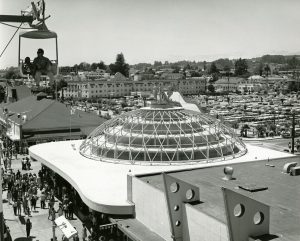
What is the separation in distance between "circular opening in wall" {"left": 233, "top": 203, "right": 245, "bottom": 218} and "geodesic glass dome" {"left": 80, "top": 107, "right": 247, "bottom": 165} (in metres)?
16.6

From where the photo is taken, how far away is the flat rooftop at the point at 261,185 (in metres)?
16.2

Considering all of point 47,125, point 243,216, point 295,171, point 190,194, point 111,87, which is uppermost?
point 111,87

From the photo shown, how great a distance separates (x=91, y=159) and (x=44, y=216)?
6.98m

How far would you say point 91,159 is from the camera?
3316 centimetres

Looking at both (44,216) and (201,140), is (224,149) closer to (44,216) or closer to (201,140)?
(201,140)

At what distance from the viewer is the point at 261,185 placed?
73.4 ft

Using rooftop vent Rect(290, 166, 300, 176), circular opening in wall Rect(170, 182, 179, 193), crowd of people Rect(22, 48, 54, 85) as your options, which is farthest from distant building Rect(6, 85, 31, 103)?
crowd of people Rect(22, 48, 54, 85)

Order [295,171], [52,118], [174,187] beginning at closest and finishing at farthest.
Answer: [174,187] < [295,171] < [52,118]

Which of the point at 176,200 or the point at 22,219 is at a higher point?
the point at 176,200

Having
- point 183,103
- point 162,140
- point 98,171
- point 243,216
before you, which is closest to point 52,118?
point 183,103

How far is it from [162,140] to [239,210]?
18.5m

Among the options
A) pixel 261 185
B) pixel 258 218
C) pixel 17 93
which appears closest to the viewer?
pixel 258 218

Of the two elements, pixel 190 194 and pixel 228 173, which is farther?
pixel 228 173

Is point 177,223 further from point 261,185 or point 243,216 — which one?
point 261,185
